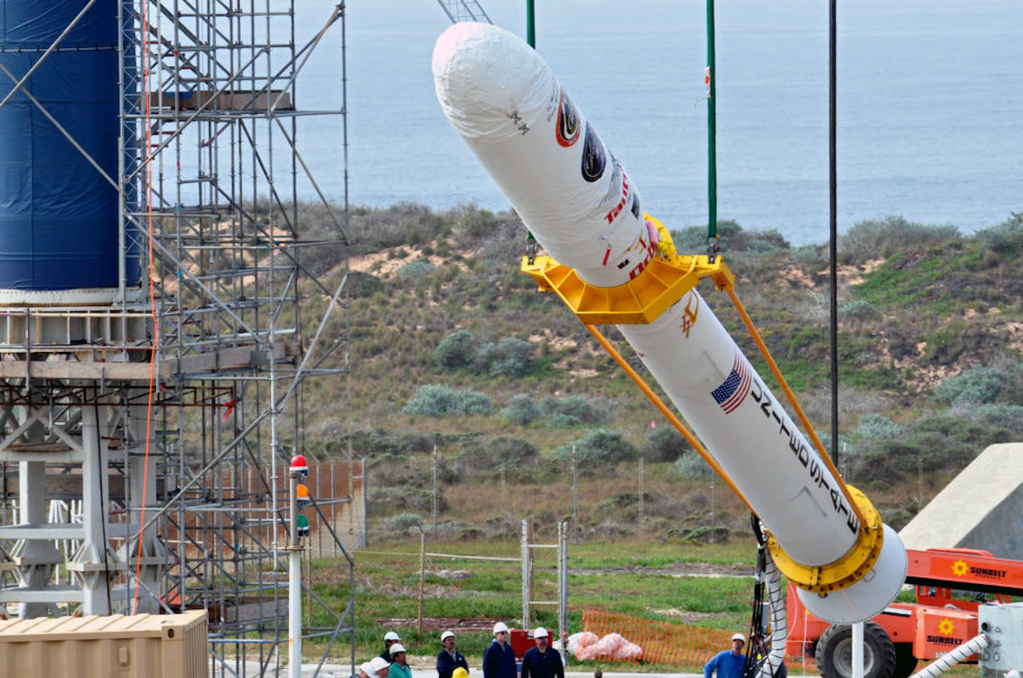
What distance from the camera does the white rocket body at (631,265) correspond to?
11.3 meters

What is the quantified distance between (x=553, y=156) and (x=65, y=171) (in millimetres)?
12897

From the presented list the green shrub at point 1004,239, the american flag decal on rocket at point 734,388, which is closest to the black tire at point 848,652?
the american flag decal on rocket at point 734,388

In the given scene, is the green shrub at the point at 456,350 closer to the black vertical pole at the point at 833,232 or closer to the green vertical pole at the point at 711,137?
the black vertical pole at the point at 833,232

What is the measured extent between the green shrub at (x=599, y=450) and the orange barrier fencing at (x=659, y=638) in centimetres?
1759

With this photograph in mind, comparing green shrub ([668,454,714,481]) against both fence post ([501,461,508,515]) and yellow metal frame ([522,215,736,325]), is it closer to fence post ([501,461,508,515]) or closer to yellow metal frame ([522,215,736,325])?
fence post ([501,461,508,515])

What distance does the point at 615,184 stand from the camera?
12.6 metres

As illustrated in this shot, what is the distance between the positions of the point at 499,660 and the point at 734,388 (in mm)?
6390

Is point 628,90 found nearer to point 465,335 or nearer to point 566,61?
point 566,61

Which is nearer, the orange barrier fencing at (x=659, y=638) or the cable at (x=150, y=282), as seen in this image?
the cable at (x=150, y=282)

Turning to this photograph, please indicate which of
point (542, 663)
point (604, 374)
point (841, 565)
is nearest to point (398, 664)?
point (542, 663)

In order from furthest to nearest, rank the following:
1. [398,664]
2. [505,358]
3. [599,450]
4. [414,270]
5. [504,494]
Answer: [414,270] < [505,358] < [599,450] < [504,494] < [398,664]

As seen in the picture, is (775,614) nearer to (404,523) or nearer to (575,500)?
(404,523)

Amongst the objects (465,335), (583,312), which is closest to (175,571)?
(583,312)

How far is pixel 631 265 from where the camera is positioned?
43.5ft
